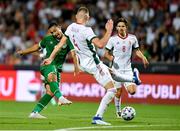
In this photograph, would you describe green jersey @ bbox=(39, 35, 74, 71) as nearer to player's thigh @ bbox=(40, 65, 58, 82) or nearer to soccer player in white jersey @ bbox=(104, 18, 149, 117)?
player's thigh @ bbox=(40, 65, 58, 82)

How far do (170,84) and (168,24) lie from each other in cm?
400

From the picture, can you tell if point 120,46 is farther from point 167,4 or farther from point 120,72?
point 167,4

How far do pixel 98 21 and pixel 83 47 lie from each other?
15.5 m

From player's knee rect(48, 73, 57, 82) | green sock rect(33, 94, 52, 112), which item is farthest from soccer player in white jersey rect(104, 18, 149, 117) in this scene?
green sock rect(33, 94, 52, 112)

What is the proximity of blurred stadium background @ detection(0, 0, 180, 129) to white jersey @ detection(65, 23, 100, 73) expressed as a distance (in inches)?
308

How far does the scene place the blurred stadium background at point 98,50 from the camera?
2695 cm

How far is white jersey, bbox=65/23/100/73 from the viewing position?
52.5ft

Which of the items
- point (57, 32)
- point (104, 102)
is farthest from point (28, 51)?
point (104, 102)

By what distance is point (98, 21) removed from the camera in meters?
31.5

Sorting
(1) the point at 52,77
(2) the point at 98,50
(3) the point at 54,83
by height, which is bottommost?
(3) the point at 54,83

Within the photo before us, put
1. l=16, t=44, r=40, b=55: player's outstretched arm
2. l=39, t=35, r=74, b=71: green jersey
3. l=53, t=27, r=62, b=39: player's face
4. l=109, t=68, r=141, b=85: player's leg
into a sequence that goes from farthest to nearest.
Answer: l=53, t=27, r=62, b=39: player's face
l=39, t=35, r=74, b=71: green jersey
l=16, t=44, r=40, b=55: player's outstretched arm
l=109, t=68, r=141, b=85: player's leg

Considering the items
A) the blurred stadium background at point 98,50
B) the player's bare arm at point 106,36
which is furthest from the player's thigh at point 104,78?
the blurred stadium background at point 98,50

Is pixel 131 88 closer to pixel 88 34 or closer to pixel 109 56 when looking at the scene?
pixel 109 56

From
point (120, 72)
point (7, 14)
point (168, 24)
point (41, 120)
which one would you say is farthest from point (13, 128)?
point (7, 14)
